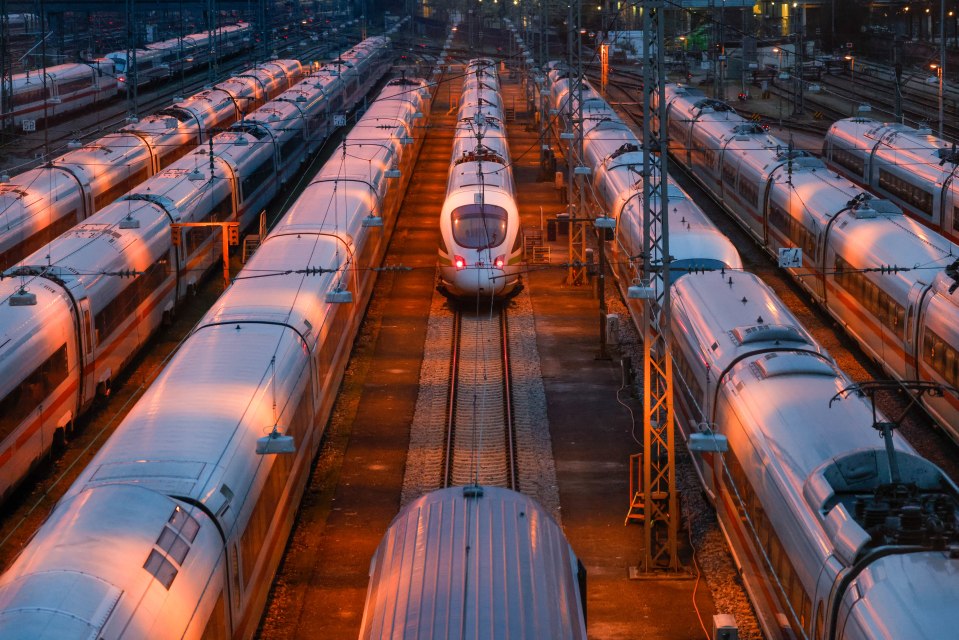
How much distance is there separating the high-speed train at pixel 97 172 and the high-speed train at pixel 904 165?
71.1ft

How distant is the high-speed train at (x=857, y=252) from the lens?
2058 cm

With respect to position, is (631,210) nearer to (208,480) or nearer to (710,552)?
A: (710,552)

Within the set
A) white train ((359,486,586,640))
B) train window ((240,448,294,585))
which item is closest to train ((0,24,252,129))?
train window ((240,448,294,585))

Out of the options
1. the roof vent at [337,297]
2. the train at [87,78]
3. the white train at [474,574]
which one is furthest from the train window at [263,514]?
the train at [87,78]

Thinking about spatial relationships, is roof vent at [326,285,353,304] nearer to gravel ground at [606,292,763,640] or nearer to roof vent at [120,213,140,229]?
gravel ground at [606,292,763,640]

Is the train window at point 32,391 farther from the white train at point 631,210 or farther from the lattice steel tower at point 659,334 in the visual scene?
the white train at point 631,210

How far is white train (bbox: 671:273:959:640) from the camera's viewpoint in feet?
34.4

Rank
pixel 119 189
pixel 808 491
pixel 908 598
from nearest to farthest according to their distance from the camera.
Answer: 1. pixel 908 598
2. pixel 808 491
3. pixel 119 189

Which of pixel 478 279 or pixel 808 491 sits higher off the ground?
pixel 808 491

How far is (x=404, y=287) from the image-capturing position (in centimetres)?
3350

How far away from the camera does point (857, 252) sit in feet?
82.9

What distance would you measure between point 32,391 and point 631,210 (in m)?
14.7

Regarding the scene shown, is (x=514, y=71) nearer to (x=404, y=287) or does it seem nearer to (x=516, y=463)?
(x=404, y=287)

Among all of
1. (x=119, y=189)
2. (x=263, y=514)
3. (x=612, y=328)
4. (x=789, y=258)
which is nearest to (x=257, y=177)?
(x=119, y=189)
